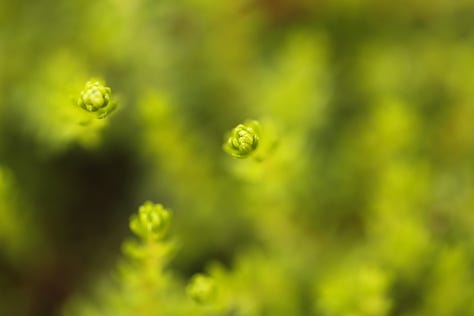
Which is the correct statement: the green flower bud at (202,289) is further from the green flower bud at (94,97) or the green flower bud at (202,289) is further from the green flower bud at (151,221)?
the green flower bud at (94,97)

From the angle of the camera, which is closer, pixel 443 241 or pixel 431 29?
pixel 443 241

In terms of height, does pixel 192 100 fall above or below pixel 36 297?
above

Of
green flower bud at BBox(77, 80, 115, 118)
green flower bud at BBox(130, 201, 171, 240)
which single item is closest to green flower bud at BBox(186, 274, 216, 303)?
green flower bud at BBox(130, 201, 171, 240)

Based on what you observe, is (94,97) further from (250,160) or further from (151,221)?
(250,160)

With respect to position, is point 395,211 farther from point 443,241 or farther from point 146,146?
point 146,146

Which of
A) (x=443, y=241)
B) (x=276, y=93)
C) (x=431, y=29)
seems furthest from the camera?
(x=431, y=29)

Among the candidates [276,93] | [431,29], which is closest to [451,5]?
[431,29]
